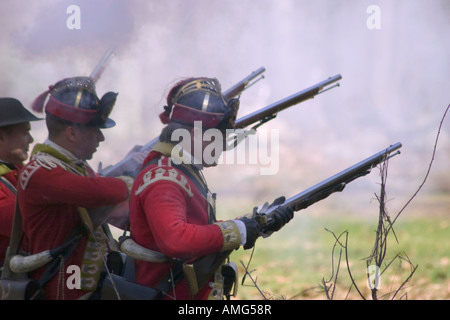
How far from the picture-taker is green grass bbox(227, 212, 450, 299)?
7.63 m

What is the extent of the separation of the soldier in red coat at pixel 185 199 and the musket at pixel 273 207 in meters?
0.07

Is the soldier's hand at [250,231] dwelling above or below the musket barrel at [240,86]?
below

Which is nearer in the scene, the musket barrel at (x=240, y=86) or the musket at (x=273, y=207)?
the musket at (x=273, y=207)

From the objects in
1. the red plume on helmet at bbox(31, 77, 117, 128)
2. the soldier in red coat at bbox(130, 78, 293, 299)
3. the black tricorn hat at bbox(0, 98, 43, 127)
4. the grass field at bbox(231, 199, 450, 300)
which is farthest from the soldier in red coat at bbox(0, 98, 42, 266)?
the grass field at bbox(231, 199, 450, 300)

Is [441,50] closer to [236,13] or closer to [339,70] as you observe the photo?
[339,70]

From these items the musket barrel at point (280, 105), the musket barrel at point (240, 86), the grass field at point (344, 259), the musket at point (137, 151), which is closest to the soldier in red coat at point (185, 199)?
the musket at point (137, 151)

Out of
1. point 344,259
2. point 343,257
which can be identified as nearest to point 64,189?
point 343,257

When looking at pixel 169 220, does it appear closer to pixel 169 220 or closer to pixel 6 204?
pixel 169 220

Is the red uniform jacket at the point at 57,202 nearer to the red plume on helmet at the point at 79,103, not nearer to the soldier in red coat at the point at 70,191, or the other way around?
the soldier in red coat at the point at 70,191

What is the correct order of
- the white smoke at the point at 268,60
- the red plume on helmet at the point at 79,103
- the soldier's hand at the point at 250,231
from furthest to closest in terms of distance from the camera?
the white smoke at the point at 268,60, the red plume on helmet at the point at 79,103, the soldier's hand at the point at 250,231

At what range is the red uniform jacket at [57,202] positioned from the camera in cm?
332

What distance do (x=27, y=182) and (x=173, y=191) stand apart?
31.3 inches
